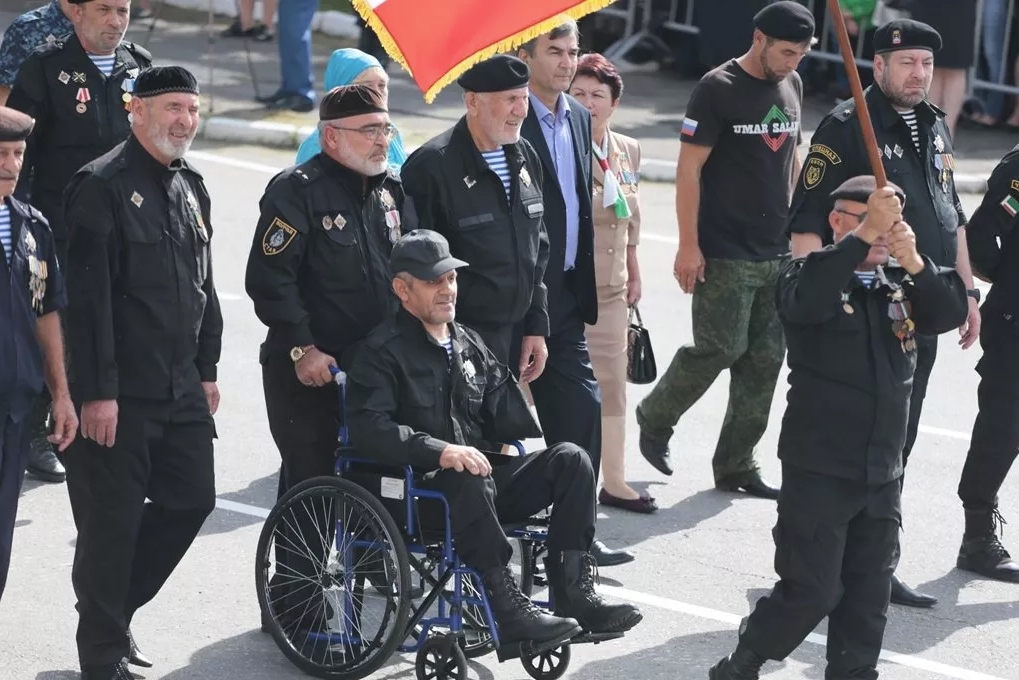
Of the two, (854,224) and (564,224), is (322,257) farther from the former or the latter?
(854,224)

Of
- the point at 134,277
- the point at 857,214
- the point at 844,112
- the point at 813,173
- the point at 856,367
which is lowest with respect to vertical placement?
the point at 856,367

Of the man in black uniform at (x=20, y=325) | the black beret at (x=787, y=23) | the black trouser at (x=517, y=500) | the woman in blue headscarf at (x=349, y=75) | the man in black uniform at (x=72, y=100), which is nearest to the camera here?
the man in black uniform at (x=20, y=325)

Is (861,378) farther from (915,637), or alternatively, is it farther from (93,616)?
(93,616)

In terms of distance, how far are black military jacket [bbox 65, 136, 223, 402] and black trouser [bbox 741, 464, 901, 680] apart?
2139 millimetres

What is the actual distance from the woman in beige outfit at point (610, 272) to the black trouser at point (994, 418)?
59.7 inches

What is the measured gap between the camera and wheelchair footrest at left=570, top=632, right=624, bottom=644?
6531 millimetres

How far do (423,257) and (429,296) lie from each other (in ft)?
0.46

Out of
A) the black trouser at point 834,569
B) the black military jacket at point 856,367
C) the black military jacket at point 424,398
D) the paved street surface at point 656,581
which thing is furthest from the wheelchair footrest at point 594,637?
the black military jacket at point 856,367

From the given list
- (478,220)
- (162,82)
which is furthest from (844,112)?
(162,82)

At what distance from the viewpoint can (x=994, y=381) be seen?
26.3ft

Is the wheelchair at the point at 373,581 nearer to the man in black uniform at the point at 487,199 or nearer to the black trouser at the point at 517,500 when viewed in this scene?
the black trouser at the point at 517,500

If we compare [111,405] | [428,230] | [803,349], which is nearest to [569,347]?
[428,230]

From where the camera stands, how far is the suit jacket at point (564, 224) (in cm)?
797

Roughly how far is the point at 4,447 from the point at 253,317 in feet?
17.5
